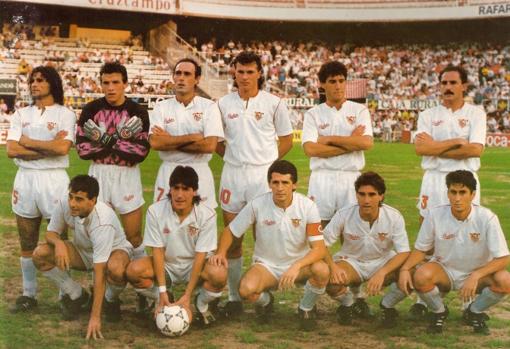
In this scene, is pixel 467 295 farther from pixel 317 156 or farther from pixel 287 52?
pixel 287 52

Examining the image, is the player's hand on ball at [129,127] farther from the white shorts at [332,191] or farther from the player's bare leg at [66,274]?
the white shorts at [332,191]

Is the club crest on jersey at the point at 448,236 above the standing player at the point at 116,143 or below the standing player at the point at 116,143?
below

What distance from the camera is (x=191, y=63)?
5391mm

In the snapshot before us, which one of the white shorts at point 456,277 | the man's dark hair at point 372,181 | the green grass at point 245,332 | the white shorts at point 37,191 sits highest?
the man's dark hair at point 372,181

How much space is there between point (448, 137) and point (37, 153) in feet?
11.4

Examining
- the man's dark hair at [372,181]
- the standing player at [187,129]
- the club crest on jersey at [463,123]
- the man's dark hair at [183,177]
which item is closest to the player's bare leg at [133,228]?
the standing player at [187,129]

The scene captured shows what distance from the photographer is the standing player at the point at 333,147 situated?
5.54 m

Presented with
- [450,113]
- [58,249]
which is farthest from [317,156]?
[58,249]

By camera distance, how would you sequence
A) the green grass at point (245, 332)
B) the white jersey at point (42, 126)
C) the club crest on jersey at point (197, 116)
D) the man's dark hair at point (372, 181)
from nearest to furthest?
the green grass at point (245, 332), the man's dark hair at point (372, 181), the white jersey at point (42, 126), the club crest on jersey at point (197, 116)

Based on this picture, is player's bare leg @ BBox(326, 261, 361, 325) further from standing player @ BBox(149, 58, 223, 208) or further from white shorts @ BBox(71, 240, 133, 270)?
white shorts @ BBox(71, 240, 133, 270)

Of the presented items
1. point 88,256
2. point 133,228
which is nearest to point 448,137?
point 133,228

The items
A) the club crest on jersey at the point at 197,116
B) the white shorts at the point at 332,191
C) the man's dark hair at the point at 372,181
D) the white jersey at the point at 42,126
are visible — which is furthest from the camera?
the white shorts at the point at 332,191

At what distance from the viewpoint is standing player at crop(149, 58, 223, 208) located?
17.5 feet

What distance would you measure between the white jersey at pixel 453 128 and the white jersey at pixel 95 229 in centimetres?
274
